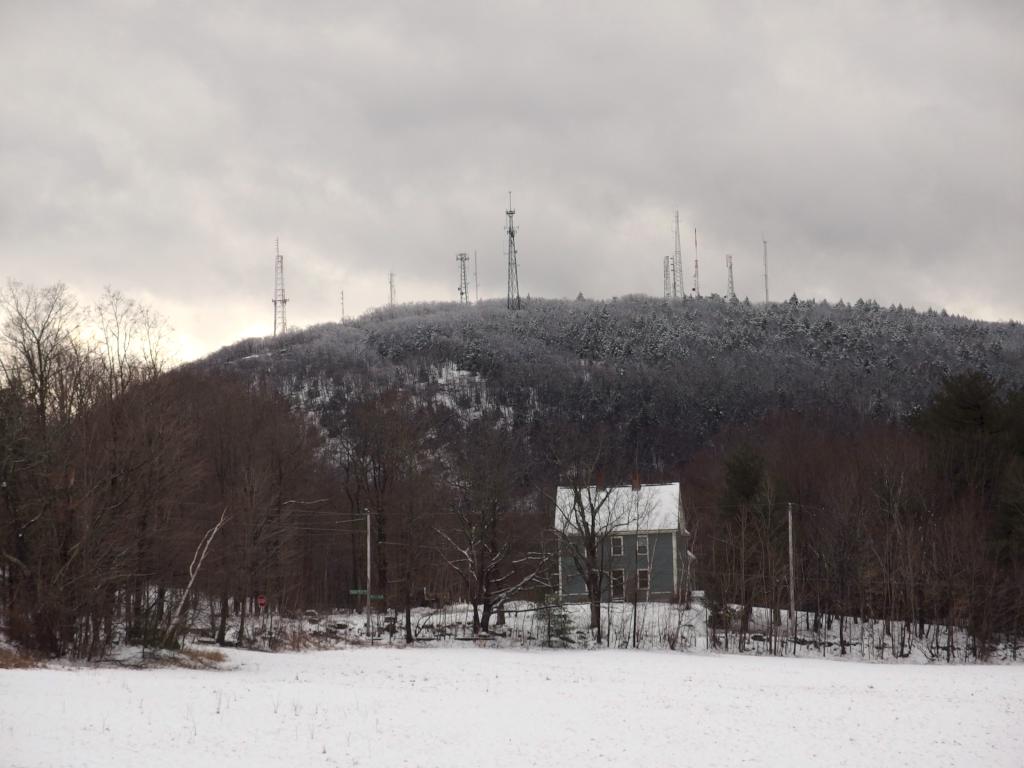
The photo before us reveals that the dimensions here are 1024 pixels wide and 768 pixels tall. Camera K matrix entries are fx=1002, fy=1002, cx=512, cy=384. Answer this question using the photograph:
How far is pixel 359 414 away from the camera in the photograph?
6900 cm

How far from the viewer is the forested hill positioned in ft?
438

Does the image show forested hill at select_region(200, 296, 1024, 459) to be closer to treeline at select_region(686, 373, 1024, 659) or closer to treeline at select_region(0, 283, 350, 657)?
treeline at select_region(686, 373, 1024, 659)

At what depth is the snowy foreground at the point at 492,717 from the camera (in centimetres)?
2055

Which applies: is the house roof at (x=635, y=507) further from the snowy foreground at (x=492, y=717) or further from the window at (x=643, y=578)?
the snowy foreground at (x=492, y=717)

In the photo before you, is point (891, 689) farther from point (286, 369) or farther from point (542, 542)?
point (286, 369)

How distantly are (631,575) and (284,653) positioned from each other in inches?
1128

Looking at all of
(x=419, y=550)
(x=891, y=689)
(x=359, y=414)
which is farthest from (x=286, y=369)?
Answer: (x=891, y=689)

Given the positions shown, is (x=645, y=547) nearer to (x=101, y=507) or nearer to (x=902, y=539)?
(x=902, y=539)

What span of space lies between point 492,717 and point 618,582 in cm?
4395

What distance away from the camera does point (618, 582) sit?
69.1 metres

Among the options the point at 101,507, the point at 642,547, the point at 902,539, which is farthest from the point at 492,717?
the point at 642,547

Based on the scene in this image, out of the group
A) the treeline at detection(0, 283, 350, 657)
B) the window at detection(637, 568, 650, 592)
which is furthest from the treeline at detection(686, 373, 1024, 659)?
the treeline at detection(0, 283, 350, 657)

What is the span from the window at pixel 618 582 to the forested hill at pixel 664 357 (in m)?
59.4

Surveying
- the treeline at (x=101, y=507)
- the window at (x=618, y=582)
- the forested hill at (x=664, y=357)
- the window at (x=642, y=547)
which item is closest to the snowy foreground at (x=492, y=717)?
the treeline at (x=101, y=507)
